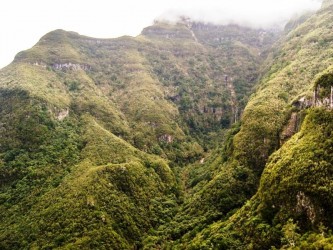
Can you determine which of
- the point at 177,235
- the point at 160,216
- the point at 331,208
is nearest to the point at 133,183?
the point at 160,216

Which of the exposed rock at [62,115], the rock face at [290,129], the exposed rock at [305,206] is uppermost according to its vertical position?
the exposed rock at [62,115]

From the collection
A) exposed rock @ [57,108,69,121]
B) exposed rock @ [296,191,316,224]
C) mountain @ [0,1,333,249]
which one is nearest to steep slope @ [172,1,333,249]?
exposed rock @ [296,191,316,224]

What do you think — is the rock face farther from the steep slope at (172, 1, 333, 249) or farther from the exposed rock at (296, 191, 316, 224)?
the exposed rock at (296, 191, 316, 224)

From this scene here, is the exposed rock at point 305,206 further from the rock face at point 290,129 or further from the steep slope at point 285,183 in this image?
the rock face at point 290,129

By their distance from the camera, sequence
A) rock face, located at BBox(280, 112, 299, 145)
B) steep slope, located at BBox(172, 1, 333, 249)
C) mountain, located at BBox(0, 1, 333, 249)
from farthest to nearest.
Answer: rock face, located at BBox(280, 112, 299, 145)
mountain, located at BBox(0, 1, 333, 249)
steep slope, located at BBox(172, 1, 333, 249)

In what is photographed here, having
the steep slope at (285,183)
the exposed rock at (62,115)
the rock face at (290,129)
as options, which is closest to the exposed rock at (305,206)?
the steep slope at (285,183)

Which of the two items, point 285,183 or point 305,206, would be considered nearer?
point 305,206

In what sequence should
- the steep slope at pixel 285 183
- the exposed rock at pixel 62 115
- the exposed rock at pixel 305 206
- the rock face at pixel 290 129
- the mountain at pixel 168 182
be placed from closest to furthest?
the steep slope at pixel 285 183 → the exposed rock at pixel 305 206 → the mountain at pixel 168 182 → the rock face at pixel 290 129 → the exposed rock at pixel 62 115

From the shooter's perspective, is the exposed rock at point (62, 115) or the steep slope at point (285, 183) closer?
the steep slope at point (285, 183)

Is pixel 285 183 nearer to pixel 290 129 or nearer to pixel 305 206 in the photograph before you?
pixel 305 206

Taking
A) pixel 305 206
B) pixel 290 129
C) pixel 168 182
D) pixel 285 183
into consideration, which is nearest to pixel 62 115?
pixel 168 182

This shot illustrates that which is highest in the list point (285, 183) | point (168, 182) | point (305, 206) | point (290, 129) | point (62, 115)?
point (62, 115)

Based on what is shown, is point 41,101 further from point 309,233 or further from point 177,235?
point 309,233
